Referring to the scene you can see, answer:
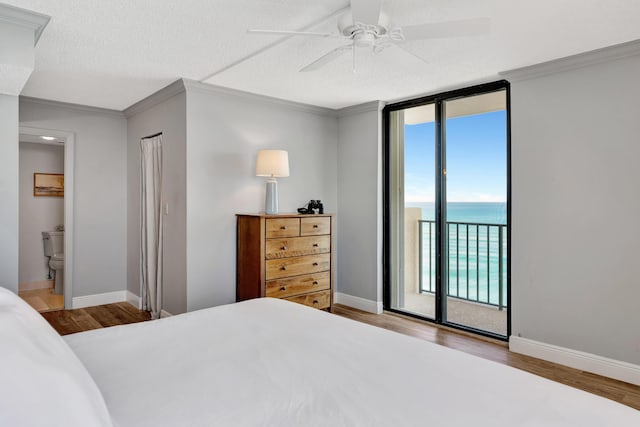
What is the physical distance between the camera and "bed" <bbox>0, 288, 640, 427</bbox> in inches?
37.2

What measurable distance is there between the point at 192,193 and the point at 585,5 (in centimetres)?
321

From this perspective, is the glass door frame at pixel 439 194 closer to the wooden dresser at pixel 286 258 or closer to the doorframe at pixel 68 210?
the wooden dresser at pixel 286 258

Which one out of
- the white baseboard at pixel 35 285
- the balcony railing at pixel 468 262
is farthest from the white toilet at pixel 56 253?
the balcony railing at pixel 468 262

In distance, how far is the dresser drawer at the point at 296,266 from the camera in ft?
12.3

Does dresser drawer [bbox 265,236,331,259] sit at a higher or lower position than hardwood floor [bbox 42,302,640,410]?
higher

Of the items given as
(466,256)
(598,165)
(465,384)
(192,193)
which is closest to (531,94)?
(598,165)

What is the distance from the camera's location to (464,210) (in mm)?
4070

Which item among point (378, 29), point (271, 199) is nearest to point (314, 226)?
point (271, 199)

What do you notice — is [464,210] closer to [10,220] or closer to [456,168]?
[456,168]

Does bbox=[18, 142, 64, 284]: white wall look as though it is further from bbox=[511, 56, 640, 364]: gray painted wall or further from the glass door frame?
bbox=[511, 56, 640, 364]: gray painted wall

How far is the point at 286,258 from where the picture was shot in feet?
12.7

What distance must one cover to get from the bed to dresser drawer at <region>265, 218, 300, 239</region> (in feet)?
6.34

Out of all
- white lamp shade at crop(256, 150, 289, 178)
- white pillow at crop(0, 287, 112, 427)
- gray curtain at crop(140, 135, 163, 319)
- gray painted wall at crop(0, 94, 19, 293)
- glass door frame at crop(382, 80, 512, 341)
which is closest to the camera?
white pillow at crop(0, 287, 112, 427)

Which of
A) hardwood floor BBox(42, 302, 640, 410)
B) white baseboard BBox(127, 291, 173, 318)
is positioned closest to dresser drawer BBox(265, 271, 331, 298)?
hardwood floor BBox(42, 302, 640, 410)
